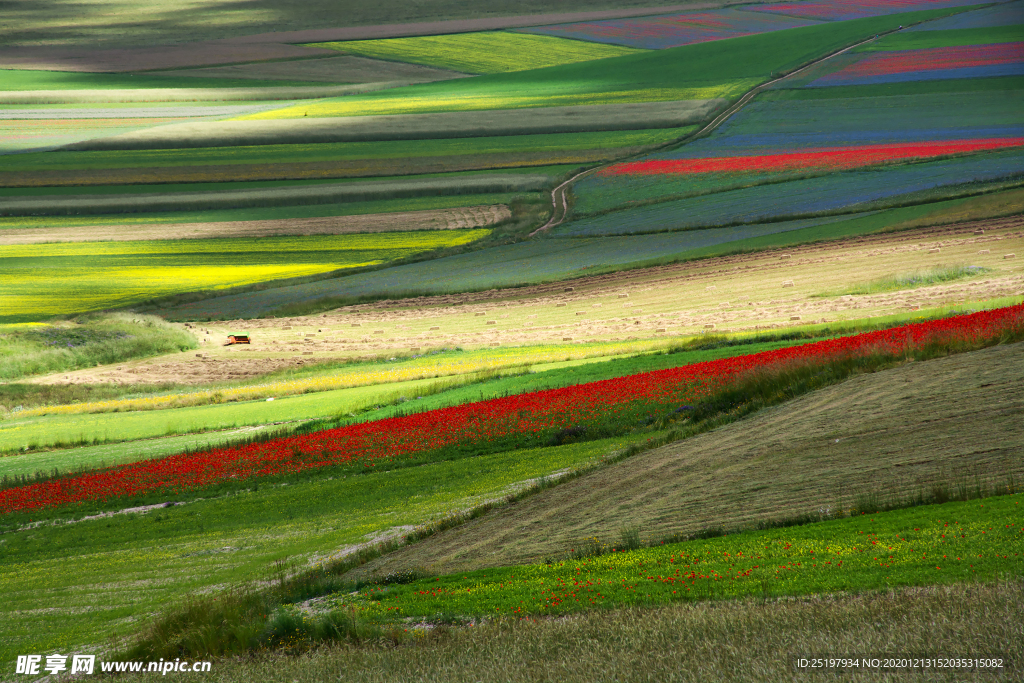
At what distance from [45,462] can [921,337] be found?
27125mm

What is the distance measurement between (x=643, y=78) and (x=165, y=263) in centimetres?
6929

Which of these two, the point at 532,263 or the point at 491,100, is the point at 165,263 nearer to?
the point at 532,263

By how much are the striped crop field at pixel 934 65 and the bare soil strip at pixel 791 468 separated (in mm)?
91458

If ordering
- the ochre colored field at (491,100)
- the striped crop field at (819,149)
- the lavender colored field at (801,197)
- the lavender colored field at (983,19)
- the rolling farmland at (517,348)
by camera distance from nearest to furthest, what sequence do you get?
the rolling farmland at (517,348) < the lavender colored field at (801,197) < the striped crop field at (819,149) < the ochre colored field at (491,100) < the lavender colored field at (983,19)

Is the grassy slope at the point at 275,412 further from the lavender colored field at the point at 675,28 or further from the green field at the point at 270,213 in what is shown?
the lavender colored field at the point at 675,28

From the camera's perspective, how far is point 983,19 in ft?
368

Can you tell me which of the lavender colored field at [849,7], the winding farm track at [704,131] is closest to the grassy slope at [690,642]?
the winding farm track at [704,131]

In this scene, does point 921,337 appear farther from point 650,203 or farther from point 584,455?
point 650,203

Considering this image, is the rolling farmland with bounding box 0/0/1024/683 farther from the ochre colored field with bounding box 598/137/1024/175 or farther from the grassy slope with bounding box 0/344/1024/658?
the ochre colored field with bounding box 598/137/1024/175

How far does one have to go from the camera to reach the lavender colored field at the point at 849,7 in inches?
5064

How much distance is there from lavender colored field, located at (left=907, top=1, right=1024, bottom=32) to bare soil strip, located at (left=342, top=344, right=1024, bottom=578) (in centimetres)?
11572

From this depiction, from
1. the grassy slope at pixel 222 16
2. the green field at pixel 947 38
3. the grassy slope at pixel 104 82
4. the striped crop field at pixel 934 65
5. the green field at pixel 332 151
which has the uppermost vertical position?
the grassy slope at pixel 222 16

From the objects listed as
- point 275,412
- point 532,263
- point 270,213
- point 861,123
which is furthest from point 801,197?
point 270,213

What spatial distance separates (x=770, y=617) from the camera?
7.71 metres
